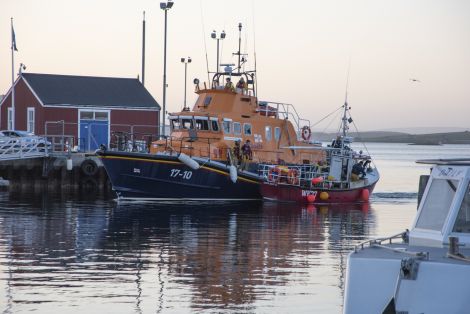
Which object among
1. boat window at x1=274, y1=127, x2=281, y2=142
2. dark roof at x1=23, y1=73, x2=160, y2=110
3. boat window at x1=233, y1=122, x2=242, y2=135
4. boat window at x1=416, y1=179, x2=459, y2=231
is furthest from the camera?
dark roof at x1=23, y1=73, x2=160, y2=110

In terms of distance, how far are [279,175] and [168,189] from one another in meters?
3.89

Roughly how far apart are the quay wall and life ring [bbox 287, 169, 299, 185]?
972 cm

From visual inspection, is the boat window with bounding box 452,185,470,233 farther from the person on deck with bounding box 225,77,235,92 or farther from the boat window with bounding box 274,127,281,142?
the boat window with bounding box 274,127,281,142

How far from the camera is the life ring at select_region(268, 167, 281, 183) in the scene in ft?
113

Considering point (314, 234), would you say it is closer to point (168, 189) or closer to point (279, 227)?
point (279, 227)

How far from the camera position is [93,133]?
49.5 meters

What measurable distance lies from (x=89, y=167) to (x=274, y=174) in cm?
1021

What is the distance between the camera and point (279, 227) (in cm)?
2609

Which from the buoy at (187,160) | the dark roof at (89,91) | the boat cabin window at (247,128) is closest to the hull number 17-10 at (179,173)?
the buoy at (187,160)

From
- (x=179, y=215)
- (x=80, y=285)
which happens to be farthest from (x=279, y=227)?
(x=80, y=285)

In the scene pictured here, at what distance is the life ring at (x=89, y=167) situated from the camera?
41188 mm

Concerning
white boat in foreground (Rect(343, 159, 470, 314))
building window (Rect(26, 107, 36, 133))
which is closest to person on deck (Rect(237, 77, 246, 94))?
building window (Rect(26, 107, 36, 133))

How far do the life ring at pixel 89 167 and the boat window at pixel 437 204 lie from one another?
31.1 m

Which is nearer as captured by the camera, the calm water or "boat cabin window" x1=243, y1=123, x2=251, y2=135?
the calm water
